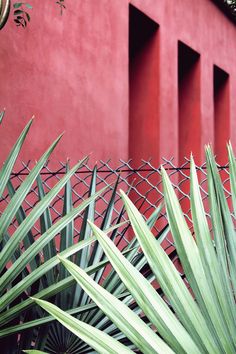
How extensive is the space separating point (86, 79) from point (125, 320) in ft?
16.8

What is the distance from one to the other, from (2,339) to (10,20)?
3.57 meters

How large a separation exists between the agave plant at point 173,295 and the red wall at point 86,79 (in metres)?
3.61

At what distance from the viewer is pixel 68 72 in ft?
19.0

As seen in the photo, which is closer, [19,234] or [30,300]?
[30,300]

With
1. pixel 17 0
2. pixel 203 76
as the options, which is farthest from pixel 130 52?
pixel 17 0

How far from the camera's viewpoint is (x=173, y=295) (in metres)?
1.21

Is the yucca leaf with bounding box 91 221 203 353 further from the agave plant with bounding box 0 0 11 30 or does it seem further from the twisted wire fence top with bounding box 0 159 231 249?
the agave plant with bounding box 0 0 11 30

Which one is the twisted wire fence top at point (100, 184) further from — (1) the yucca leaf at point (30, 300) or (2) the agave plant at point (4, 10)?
(2) the agave plant at point (4, 10)

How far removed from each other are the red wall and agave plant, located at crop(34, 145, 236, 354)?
3608 mm

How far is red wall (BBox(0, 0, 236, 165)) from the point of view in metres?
5.07

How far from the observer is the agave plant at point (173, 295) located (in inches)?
44.8

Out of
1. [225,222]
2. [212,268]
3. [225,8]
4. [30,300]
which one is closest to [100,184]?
[30,300]

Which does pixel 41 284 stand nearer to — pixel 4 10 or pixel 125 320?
pixel 125 320

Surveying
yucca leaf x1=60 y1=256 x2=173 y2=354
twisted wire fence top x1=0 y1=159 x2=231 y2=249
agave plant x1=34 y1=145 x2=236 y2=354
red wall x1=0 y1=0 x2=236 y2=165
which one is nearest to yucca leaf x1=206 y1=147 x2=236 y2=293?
agave plant x1=34 y1=145 x2=236 y2=354
